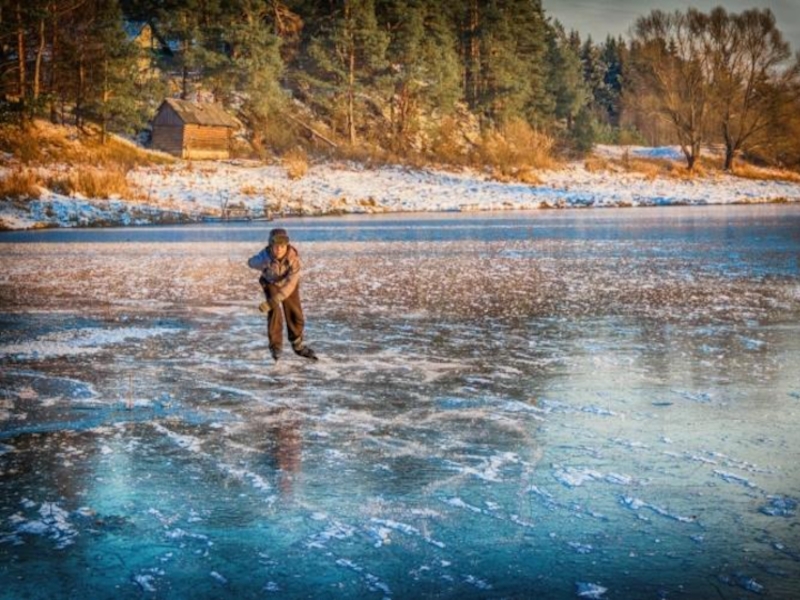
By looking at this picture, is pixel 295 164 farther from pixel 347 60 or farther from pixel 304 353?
pixel 304 353

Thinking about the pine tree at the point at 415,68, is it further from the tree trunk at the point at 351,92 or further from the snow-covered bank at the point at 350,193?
the snow-covered bank at the point at 350,193

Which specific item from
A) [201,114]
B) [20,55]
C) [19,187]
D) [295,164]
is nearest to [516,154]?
[295,164]

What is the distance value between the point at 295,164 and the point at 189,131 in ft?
35.5

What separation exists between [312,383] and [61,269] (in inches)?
508

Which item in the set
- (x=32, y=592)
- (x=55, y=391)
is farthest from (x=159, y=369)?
(x=32, y=592)

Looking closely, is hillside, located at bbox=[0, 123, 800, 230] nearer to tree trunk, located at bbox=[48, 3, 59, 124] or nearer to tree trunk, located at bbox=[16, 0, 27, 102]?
tree trunk, located at bbox=[16, 0, 27, 102]

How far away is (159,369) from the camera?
9938 mm

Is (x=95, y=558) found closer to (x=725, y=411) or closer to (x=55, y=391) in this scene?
(x=55, y=391)

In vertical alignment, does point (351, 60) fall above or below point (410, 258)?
above

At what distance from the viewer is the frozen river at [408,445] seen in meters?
4.60

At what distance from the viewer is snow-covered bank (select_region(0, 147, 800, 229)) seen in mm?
38438

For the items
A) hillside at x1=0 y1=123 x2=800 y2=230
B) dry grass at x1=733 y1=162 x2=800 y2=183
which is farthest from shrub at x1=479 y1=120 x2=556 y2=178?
dry grass at x1=733 y1=162 x2=800 y2=183

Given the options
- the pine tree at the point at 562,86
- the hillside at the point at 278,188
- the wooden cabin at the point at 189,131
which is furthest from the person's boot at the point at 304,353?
the pine tree at the point at 562,86

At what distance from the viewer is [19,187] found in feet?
125
